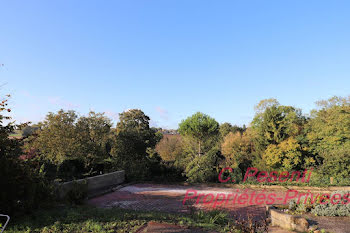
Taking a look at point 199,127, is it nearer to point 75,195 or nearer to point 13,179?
point 75,195

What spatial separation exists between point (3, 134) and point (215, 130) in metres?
10.4

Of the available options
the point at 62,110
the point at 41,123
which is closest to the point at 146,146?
the point at 62,110

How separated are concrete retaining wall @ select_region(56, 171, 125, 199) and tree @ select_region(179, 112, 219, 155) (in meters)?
4.53

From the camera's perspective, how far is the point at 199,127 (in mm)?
13273

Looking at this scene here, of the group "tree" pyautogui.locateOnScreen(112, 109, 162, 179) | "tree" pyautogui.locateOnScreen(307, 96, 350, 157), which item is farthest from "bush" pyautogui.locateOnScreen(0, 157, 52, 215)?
"tree" pyautogui.locateOnScreen(307, 96, 350, 157)

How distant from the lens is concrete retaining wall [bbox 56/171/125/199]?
27.5ft

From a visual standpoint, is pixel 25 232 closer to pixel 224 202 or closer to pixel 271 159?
pixel 224 202

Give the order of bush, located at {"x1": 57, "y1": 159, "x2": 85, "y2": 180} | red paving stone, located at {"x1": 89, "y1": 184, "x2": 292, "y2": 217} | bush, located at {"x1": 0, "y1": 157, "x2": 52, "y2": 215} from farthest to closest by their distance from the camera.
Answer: bush, located at {"x1": 57, "y1": 159, "x2": 85, "y2": 180} → red paving stone, located at {"x1": 89, "y1": 184, "x2": 292, "y2": 217} → bush, located at {"x1": 0, "y1": 157, "x2": 52, "y2": 215}

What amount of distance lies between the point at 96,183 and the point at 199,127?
6.30m

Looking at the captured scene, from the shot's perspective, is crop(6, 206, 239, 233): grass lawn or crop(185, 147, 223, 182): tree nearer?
crop(6, 206, 239, 233): grass lawn

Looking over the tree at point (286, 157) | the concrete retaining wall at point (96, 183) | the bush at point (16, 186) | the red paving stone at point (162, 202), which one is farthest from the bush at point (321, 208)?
the concrete retaining wall at point (96, 183)

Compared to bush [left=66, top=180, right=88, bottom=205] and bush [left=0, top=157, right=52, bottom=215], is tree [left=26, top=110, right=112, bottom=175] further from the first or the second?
bush [left=0, top=157, right=52, bottom=215]

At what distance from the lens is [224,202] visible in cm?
870

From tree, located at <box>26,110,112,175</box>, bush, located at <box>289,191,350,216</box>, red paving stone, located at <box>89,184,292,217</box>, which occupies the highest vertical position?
tree, located at <box>26,110,112,175</box>
